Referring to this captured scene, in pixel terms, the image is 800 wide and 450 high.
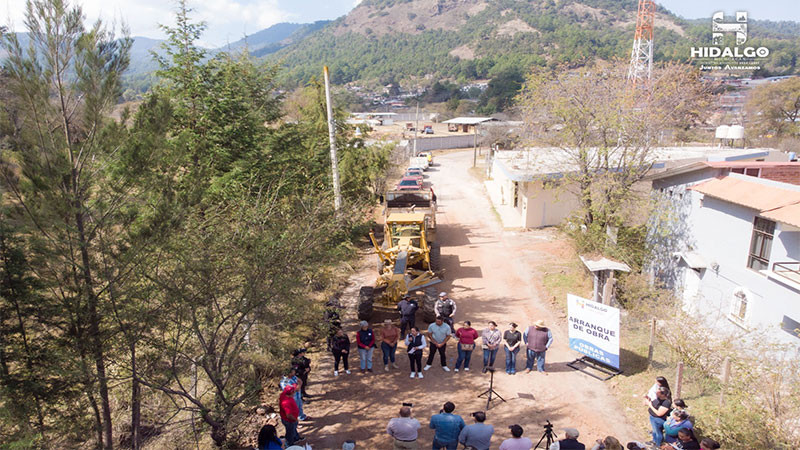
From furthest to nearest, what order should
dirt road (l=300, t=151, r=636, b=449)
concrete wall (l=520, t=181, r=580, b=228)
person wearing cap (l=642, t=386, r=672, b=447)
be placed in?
concrete wall (l=520, t=181, r=580, b=228) < dirt road (l=300, t=151, r=636, b=449) < person wearing cap (l=642, t=386, r=672, b=447)

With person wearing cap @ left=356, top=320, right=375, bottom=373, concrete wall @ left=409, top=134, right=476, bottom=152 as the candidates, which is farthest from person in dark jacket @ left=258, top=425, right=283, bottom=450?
concrete wall @ left=409, top=134, right=476, bottom=152

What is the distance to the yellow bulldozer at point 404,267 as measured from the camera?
13.2m

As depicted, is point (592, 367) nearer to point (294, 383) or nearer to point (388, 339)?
point (388, 339)

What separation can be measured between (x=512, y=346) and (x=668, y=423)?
3508 mm

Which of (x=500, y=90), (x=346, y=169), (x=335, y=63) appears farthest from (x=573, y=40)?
(x=346, y=169)

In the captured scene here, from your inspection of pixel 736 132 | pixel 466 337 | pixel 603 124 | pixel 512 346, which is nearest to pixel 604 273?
pixel 512 346

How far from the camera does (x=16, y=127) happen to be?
5562 mm

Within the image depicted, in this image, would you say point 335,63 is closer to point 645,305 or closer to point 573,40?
point 573,40

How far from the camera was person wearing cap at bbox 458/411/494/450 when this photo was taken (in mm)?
7164

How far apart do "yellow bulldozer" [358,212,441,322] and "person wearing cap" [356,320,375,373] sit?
1904 mm

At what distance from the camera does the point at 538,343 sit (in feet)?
34.3

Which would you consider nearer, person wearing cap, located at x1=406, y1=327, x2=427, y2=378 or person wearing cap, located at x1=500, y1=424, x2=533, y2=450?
person wearing cap, located at x1=500, y1=424, x2=533, y2=450

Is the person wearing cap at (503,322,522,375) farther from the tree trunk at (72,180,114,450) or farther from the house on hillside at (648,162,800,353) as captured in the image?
the tree trunk at (72,180,114,450)

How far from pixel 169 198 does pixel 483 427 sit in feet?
18.0
